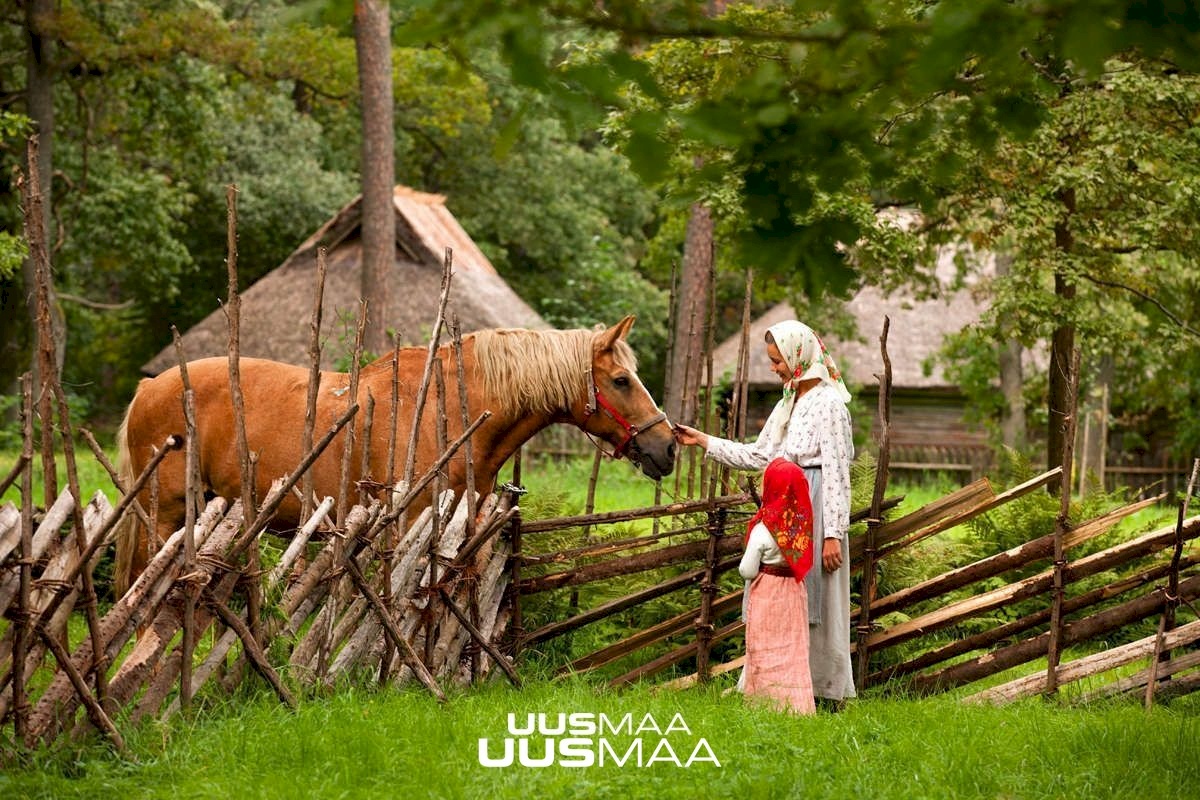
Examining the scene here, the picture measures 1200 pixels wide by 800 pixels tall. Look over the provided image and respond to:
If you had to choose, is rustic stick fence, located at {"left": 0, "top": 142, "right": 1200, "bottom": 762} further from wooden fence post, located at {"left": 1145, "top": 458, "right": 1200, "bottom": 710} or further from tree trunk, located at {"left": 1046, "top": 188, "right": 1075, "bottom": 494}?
tree trunk, located at {"left": 1046, "top": 188, "right": 1075, "bottom": 494}

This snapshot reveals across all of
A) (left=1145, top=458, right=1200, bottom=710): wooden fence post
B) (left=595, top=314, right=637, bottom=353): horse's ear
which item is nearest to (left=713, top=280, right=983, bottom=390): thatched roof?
(left=595, top=314, right=637, bottom=353): horse's ear

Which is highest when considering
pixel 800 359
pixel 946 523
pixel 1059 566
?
pixel 800 359

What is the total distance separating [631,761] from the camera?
455cm

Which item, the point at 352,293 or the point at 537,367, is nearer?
the point at 537,367

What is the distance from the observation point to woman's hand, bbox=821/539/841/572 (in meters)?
5.74

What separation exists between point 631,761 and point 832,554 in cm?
155

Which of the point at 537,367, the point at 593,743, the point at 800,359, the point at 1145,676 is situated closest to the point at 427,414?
the point at 537,367

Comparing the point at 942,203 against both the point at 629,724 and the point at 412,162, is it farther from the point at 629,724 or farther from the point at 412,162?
the point at 412,162

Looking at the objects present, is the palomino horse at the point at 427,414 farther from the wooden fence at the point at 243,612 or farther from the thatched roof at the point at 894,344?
the thatched roof at the point at 894,344

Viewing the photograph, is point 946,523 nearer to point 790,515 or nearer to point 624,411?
point 790,515

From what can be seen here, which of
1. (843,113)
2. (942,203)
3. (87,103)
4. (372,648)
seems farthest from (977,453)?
(843,113)

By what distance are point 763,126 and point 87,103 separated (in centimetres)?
1805

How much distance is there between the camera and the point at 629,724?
4891 mm

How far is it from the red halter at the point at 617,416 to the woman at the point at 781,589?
104cm
